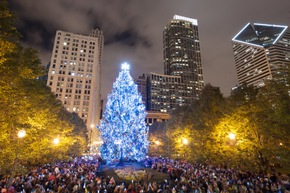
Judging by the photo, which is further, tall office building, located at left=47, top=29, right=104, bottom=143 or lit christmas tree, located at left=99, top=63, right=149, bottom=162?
tall office building, located at left=47, top=29, right=104, bottom=143

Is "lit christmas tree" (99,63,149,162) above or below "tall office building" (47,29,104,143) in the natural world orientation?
below

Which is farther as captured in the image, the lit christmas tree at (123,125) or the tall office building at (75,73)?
the tall office building at (75,73)

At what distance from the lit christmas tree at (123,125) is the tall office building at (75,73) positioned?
69.5 meters

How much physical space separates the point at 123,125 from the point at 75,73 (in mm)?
84353

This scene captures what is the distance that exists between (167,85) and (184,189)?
169 metres

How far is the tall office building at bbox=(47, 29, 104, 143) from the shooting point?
95.9 meters

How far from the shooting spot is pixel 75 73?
10081cm

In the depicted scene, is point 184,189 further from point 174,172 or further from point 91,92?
point 91,92

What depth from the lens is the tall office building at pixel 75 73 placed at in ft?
315

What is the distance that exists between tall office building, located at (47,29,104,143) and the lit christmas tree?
228ft

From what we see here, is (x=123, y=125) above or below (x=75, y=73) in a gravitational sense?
below

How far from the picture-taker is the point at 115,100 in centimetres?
2800

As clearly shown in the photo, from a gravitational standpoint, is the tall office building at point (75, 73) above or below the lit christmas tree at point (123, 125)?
above

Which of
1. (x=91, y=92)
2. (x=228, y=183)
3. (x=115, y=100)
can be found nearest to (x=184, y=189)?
(x=228, y=183)
